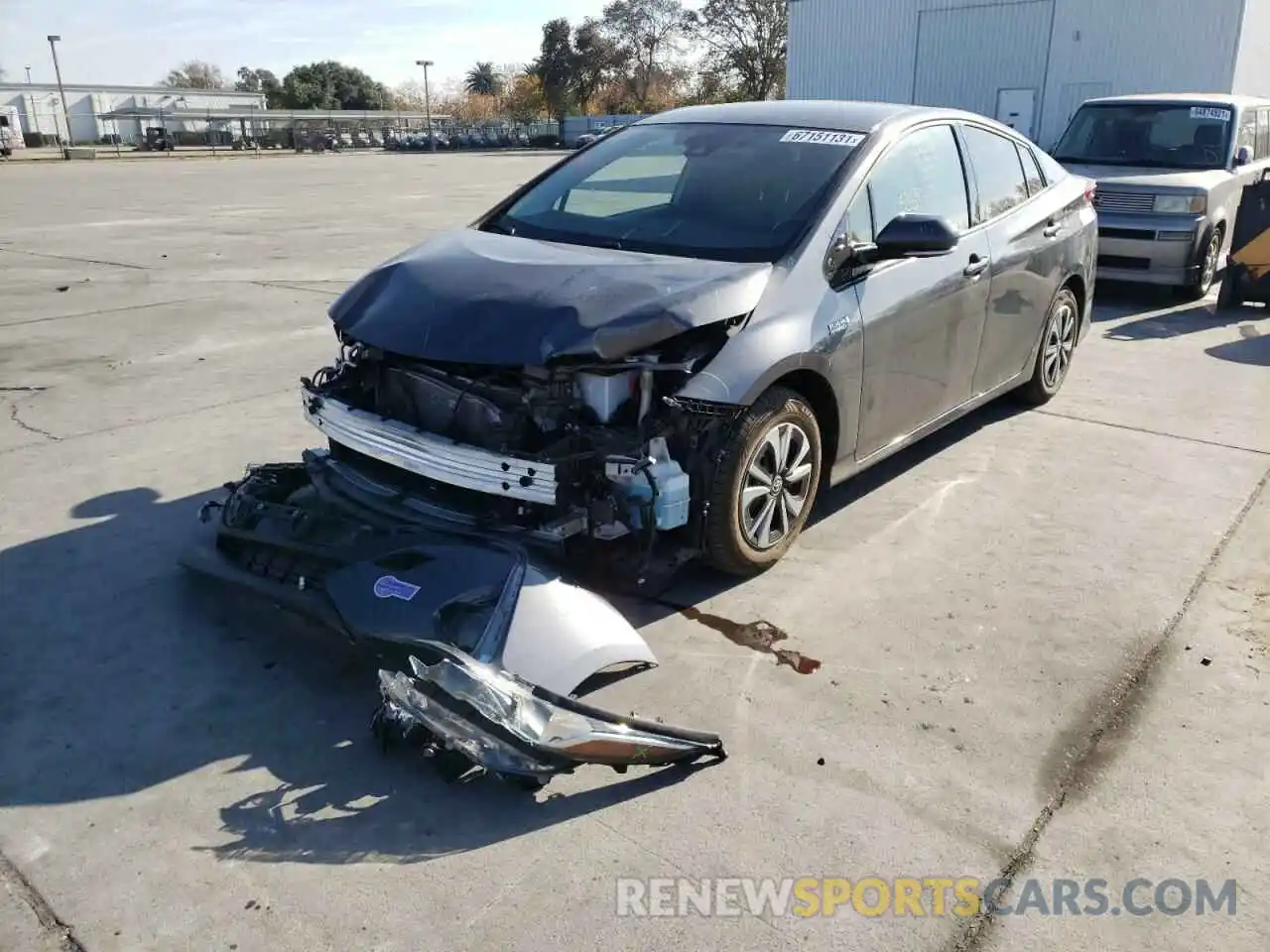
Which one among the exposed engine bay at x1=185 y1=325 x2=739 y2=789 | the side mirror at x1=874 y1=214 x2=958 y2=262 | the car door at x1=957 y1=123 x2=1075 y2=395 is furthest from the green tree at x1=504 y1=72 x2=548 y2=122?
the exposed engine bay at x1=185 y1=325 x2=739 y2=789

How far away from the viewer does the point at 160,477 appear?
17.4 ft

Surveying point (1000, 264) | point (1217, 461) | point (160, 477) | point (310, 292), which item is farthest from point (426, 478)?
point (310, 292)

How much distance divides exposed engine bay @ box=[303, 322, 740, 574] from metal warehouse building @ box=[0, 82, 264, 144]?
7714 centimetres

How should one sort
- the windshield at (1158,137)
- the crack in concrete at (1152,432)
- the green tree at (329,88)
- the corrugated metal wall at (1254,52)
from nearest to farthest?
the crack in concrete at (1152,432) → the windshield at (1158,137) → the corrugated metal wall at (1254,52) → the green tree at (329,88)

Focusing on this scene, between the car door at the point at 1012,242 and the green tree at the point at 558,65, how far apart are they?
294 ft

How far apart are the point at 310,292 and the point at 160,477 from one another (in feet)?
19.6

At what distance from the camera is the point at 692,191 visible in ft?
15.3

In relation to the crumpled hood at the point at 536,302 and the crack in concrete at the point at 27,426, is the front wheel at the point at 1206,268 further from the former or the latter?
the crack in concrete at the point at 27,426

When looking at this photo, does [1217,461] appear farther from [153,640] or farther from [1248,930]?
[153,640]

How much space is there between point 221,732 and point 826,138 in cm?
350

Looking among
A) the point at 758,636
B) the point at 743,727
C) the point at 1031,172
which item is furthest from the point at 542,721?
the point at 1031,172

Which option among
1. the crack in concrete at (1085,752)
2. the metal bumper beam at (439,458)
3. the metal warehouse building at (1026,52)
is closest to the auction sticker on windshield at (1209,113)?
the crack in concrete at (1085,752)

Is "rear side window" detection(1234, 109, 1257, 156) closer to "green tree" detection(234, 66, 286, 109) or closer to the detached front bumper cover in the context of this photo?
the detached front bumper cover

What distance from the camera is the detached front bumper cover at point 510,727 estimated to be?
2764mm
